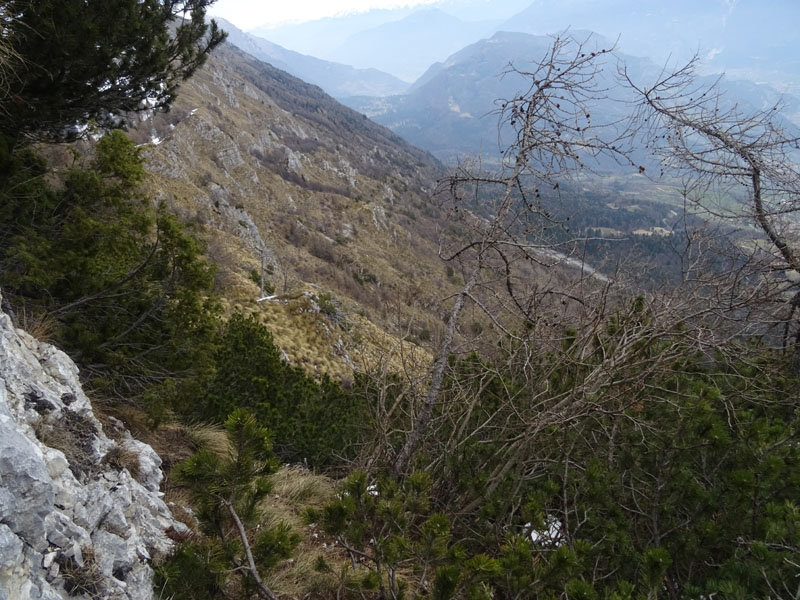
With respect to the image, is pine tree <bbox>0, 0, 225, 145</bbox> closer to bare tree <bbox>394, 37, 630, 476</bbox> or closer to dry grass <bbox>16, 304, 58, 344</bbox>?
dry grass <bbox>16, 304, 58, 344</bbox>

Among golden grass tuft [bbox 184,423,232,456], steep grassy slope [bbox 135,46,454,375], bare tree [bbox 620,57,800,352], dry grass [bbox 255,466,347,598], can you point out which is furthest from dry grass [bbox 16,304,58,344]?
bare tree [bbox 620,57,800,352]

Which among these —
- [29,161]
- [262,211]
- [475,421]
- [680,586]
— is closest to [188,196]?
[262,211]

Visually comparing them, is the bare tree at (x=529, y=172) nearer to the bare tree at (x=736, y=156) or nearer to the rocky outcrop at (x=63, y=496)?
the bare tree at (x=736, y=156)

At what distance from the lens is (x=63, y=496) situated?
215cm

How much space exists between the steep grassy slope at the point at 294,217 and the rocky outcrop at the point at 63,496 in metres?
2.49

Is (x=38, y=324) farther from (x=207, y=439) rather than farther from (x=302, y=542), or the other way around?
(x=302, y=542)

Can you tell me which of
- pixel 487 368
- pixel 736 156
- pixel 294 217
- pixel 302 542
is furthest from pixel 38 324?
pixel 294 217

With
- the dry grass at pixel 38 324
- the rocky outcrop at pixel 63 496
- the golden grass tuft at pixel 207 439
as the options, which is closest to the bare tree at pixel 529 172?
the rocky outcrop at pixel 63 496

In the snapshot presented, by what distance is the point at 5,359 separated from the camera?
253cm

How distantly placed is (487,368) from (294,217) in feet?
149

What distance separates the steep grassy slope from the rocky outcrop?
2488 mm

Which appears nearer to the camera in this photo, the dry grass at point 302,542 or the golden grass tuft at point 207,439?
the dry grass at point 302,542

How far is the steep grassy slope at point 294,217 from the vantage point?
62.4ft

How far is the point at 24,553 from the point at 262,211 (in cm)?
4547
